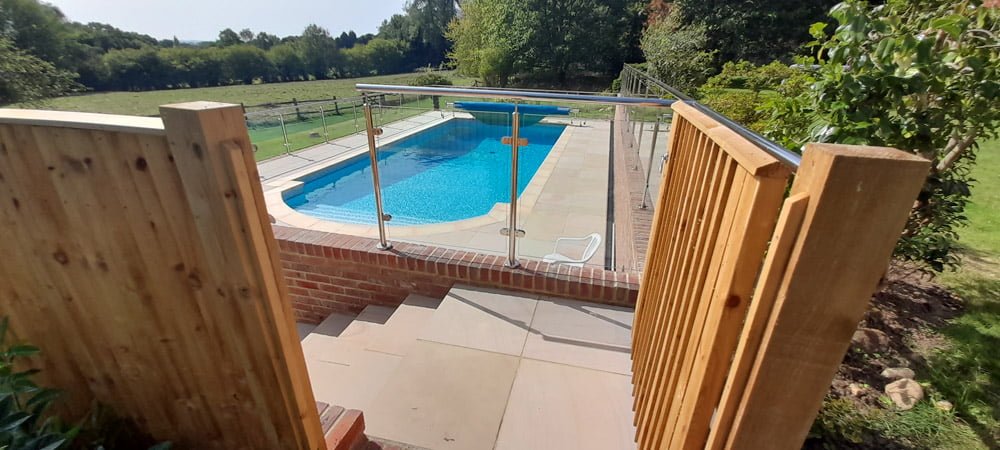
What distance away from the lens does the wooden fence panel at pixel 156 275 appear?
976 millimetres

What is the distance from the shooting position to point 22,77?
1323 centimetres

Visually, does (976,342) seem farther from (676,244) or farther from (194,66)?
(194,66)

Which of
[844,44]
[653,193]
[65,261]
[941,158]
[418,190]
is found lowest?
[418,190]

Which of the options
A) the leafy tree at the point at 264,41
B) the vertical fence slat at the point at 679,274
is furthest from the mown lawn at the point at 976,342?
the leafy tree at the point at 264,41

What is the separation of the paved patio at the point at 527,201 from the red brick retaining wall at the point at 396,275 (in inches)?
31.0

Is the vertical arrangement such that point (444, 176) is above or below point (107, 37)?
below

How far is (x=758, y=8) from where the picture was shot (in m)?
19.8

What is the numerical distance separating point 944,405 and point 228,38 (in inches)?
1970

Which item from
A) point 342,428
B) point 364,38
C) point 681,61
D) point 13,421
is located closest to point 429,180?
point 342,428

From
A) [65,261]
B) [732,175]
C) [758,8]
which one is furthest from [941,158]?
[758,8]

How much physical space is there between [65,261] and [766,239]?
1.87 m

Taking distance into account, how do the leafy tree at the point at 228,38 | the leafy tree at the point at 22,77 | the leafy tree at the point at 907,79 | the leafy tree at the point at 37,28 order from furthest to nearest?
the leafy tree at the point at 228,38 < the leafy tree at the point at 37,28 < the leafy tree at the point at 22,77 < the leafy tree at the point at 907,79

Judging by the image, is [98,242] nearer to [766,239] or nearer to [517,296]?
[766,239]

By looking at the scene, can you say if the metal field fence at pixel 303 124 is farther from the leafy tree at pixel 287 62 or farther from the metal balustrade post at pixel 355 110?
the leafy tree at pixel 287 62
